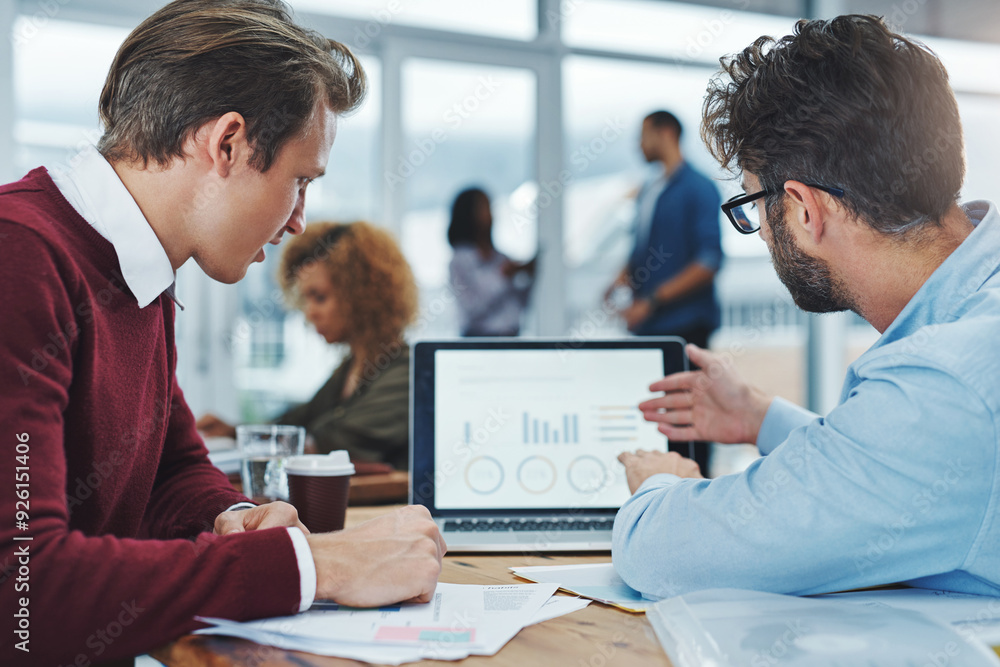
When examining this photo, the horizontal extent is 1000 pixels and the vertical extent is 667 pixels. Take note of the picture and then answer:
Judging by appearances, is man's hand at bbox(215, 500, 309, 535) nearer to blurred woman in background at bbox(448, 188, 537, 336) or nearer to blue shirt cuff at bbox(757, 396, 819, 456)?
blue shirt cuff at bbox(757, 396, 819, 456)

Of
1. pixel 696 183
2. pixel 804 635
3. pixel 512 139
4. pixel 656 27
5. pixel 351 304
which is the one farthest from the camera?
pixel 656 27

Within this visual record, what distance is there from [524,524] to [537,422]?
167 mm

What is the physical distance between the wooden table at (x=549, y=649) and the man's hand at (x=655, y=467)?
1.02 feet

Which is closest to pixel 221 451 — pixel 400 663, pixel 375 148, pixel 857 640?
pixel 400 663

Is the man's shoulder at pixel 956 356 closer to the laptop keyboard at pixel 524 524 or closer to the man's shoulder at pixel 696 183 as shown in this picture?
the laptop keyboard at pixel 524 524

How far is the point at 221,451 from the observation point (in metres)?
1.54

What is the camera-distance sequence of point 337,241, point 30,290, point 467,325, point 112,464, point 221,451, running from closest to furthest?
point 30,290 < point 112,464 < point 221,451 < point 337,241 < point 467,325

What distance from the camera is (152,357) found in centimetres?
98

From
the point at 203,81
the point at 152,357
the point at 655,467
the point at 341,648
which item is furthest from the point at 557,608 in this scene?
the point at 203,81

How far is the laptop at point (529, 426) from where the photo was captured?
3.96 ft

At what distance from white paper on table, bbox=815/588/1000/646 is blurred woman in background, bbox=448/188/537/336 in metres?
2.77

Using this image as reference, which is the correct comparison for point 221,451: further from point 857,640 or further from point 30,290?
point 857,640

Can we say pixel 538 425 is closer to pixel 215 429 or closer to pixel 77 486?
pixel 77 486

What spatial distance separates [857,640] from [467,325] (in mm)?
3009
